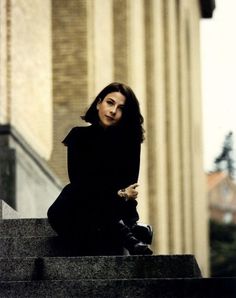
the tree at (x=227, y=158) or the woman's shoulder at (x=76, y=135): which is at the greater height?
the woman's shoulder at (x=76, y=135)

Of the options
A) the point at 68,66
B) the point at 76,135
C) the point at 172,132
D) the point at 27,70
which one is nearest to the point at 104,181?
the point at 76,135

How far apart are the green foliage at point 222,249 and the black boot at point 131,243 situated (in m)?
46.2

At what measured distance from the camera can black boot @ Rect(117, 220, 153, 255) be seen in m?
7.09

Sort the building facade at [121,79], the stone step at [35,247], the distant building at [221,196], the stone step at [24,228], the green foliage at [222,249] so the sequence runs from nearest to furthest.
→ the stone step at [35,247] → the stone step at [24,228] → the building facade at [121,79] → the green foliage at [222,249] → the distant building at [221,196]

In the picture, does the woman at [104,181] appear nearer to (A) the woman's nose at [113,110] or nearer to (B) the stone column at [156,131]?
(A) the woman's nose at [113,110]

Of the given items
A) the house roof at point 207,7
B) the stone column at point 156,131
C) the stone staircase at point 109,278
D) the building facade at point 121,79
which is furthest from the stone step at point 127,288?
the house roof at point 207,7

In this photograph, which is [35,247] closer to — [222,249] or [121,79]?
[121,79]

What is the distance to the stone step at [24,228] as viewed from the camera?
787 centimetres

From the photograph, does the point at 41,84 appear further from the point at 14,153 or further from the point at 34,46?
the point at 14,153

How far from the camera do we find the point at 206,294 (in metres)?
6.17

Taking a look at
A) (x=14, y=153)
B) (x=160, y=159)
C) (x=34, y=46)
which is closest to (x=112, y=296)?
(x=14, y=153)

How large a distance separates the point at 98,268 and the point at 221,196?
309 feet

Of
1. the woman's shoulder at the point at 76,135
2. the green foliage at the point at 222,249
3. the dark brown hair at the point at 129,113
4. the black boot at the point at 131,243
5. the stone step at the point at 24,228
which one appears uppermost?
the dark brown hair at the point at 129,113

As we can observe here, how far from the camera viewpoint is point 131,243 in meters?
7.14
